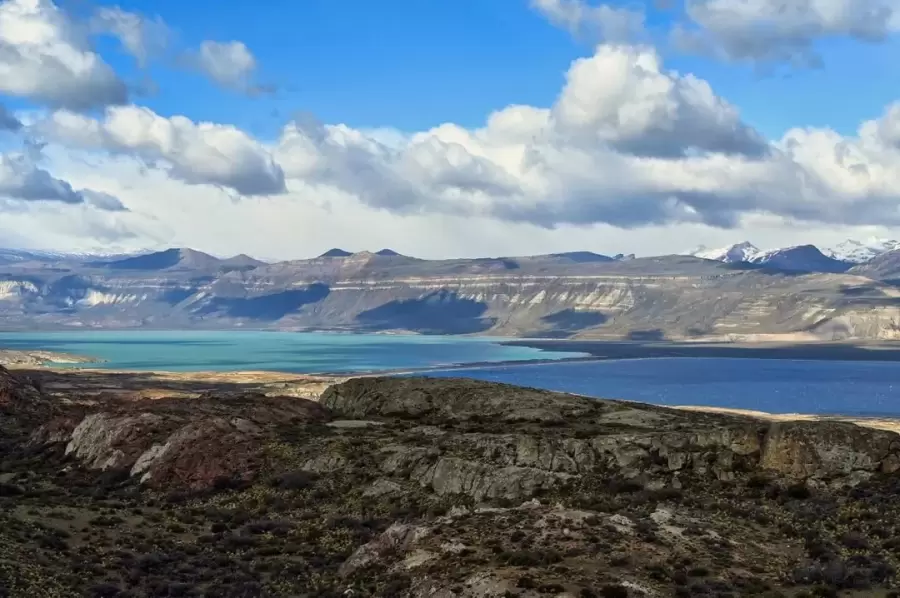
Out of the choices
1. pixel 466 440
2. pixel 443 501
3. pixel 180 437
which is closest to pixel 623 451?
pixel 466 440

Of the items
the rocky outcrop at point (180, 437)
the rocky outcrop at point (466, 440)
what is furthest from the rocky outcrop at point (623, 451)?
the rocky outcrop at point (180, 437)

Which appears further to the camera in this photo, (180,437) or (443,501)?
(180,437)

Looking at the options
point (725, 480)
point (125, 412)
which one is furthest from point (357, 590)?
point (125, 412)

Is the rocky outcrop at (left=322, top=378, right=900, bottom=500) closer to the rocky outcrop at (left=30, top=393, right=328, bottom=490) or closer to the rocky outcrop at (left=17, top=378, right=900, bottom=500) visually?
the rocky outcrop at (left=17, top=378, right=900, bottom=500)

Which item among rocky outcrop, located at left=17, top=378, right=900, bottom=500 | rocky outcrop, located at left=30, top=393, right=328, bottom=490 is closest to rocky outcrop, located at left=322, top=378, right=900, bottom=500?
rocky outcrop, located at left=17, top=378, right=900, bottom=500

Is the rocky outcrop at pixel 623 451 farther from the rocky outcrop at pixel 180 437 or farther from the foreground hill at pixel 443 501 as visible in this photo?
the rocky outcrop at pixel 180 437

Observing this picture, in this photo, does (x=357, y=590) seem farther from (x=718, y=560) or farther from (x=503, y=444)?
(x=503, y=444)

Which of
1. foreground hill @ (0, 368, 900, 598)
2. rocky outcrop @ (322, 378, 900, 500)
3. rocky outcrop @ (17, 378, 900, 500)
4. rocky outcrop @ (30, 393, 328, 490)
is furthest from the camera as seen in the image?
rocky outcrop @ (30, 393, 328, 490)

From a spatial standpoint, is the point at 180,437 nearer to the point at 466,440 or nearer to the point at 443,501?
the point at 466,440

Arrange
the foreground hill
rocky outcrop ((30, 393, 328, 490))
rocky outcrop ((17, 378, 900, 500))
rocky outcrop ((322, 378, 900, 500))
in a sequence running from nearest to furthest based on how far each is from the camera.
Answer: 1. the foreground hill
2. rocky outcrop ((322, 378, 900, 500))
3. rocky outcrop ((17, 378, 900, 500))
4. rocky outcrop ((30, 393, 328, 490))
